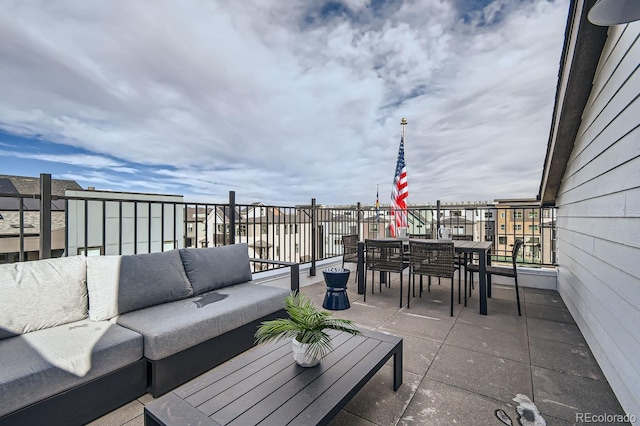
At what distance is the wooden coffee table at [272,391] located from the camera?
1061mm

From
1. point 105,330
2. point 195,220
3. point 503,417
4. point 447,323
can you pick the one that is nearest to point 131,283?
point 105,330

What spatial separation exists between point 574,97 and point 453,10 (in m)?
2.38

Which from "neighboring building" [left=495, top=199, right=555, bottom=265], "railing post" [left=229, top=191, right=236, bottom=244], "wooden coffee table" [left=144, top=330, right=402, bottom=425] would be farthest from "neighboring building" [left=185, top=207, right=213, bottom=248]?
"neighboring building" [left=495, top=199, right=555, bottom=265]

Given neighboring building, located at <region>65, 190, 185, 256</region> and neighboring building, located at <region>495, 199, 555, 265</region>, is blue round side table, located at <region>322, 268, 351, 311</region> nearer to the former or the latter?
neighboring building, located at <region>65, 190, 185, 256</region>

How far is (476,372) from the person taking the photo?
213 centimetres

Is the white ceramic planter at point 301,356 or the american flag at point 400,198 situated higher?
the american flag at point 400,198

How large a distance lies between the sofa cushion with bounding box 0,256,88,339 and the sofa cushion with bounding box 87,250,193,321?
0.24ft

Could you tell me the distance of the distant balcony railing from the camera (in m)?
3.19

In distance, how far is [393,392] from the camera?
1871 mm

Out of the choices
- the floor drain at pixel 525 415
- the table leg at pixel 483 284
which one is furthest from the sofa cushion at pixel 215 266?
the table leg at pixel 483 284

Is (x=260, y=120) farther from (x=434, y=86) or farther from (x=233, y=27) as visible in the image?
(x=434, y=86)

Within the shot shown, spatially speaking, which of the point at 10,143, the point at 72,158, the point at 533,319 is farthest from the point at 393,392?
the point at 72,158

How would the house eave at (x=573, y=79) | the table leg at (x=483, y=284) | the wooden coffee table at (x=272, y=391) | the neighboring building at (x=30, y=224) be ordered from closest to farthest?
the wooden coffee table at (x=272, y=391) < the house eave at (x=573, y=79) < the neighboring building at (x=30, y=224) < the table leg at (x=483, y=284)

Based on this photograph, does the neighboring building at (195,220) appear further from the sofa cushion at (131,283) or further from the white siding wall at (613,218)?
the white siding wall at (613,218)
